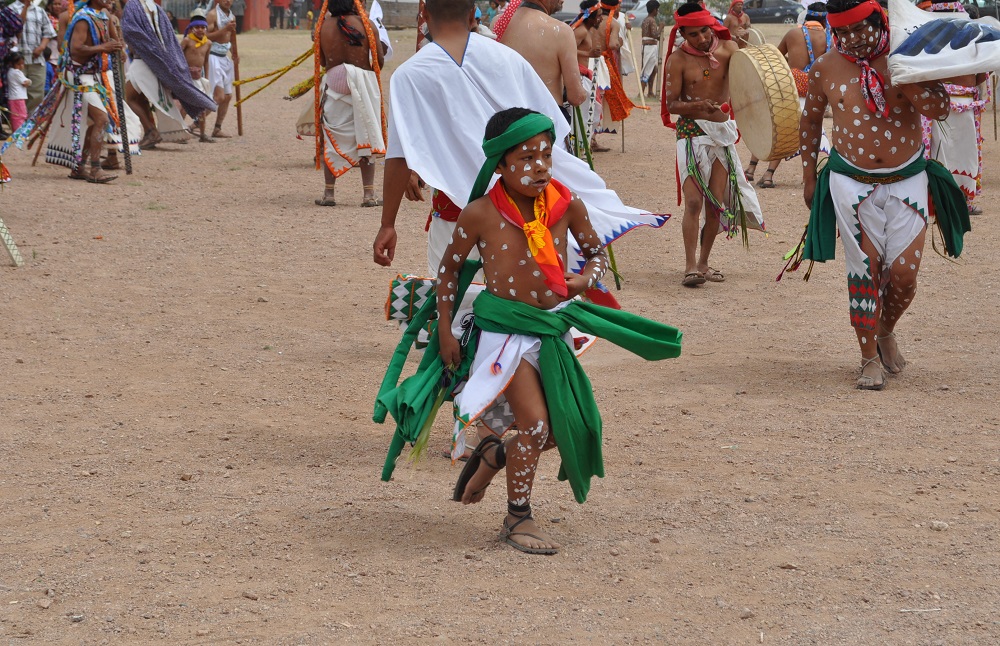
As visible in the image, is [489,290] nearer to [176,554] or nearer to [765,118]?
[176,554]

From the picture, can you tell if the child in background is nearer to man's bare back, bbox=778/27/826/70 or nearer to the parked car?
man's bare back, bbox=778/27/826/70

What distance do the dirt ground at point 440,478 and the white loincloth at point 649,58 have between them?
13527 mm

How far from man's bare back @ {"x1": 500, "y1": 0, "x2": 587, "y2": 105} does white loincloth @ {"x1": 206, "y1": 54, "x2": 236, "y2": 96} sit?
1083 cm

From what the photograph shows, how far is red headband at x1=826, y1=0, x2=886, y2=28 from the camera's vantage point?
18.6 feet

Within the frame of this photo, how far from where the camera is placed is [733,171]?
8.45 metres

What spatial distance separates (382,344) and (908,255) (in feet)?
9.53

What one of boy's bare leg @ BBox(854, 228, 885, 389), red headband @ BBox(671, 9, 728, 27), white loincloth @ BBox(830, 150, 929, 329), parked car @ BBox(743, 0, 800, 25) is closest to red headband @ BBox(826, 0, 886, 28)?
white loincloth @ BBox(830, 150, 929, 329)

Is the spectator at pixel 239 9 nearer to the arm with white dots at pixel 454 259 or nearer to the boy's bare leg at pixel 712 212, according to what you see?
the boy's bare leg at pixel 712 212

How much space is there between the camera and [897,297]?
6203mm

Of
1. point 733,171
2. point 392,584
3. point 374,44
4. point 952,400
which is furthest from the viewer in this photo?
point 374,44

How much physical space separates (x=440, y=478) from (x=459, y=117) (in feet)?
4.74

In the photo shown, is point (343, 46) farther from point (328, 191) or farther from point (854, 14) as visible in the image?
point (854, 14)

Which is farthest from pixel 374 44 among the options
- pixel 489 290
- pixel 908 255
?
pixel 489 290

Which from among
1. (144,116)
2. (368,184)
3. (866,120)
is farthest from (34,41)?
(866,120)
